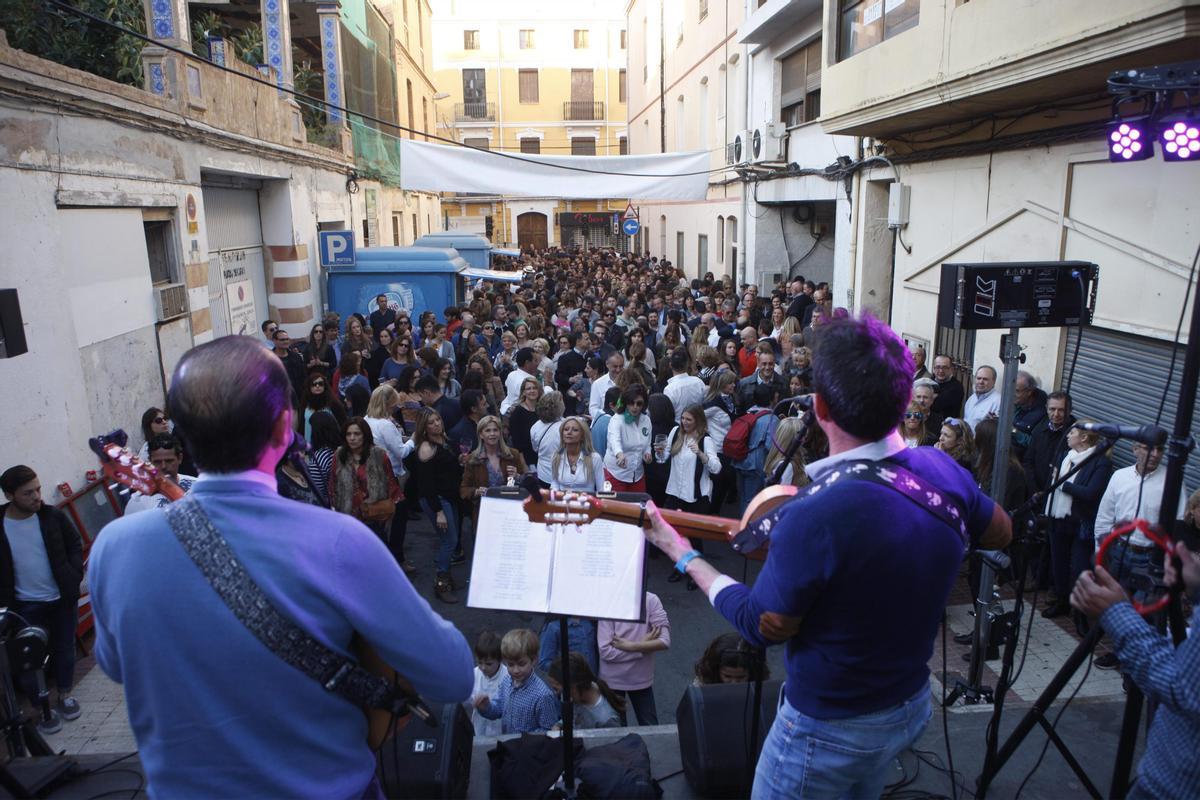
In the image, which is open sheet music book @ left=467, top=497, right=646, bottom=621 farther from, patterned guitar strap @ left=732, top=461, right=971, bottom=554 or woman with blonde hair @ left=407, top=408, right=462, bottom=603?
woman with blonde hair @ left=407, top=408, right=462, bottom=603

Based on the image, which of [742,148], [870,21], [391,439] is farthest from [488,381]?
[742,148]

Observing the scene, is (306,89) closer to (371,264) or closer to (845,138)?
(371,264)

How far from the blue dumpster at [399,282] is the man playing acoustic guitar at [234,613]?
12068 mm

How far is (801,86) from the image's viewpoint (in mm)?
14492

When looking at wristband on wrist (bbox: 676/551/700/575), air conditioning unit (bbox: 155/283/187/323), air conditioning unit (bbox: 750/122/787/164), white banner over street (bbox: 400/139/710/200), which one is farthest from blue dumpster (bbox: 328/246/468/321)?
wristband on wrist (bbox: 676/551/700/575)

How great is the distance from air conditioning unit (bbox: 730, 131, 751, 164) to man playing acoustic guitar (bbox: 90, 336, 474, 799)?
1571 cm

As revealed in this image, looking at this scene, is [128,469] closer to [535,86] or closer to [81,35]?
[81,35]

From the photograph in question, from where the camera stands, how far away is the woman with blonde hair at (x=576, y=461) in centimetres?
626

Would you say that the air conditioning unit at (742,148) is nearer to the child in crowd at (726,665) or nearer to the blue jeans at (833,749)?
the child in crowd at (726,665)

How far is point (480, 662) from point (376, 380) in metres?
6.46

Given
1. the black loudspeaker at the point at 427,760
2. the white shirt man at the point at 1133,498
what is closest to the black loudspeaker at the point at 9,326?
the black loudspeaker at the point at 427,760

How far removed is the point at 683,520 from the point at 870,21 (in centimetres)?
921

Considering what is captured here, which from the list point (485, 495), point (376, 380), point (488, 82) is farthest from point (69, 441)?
point (488, 82)

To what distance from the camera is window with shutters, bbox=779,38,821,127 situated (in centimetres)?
1382
